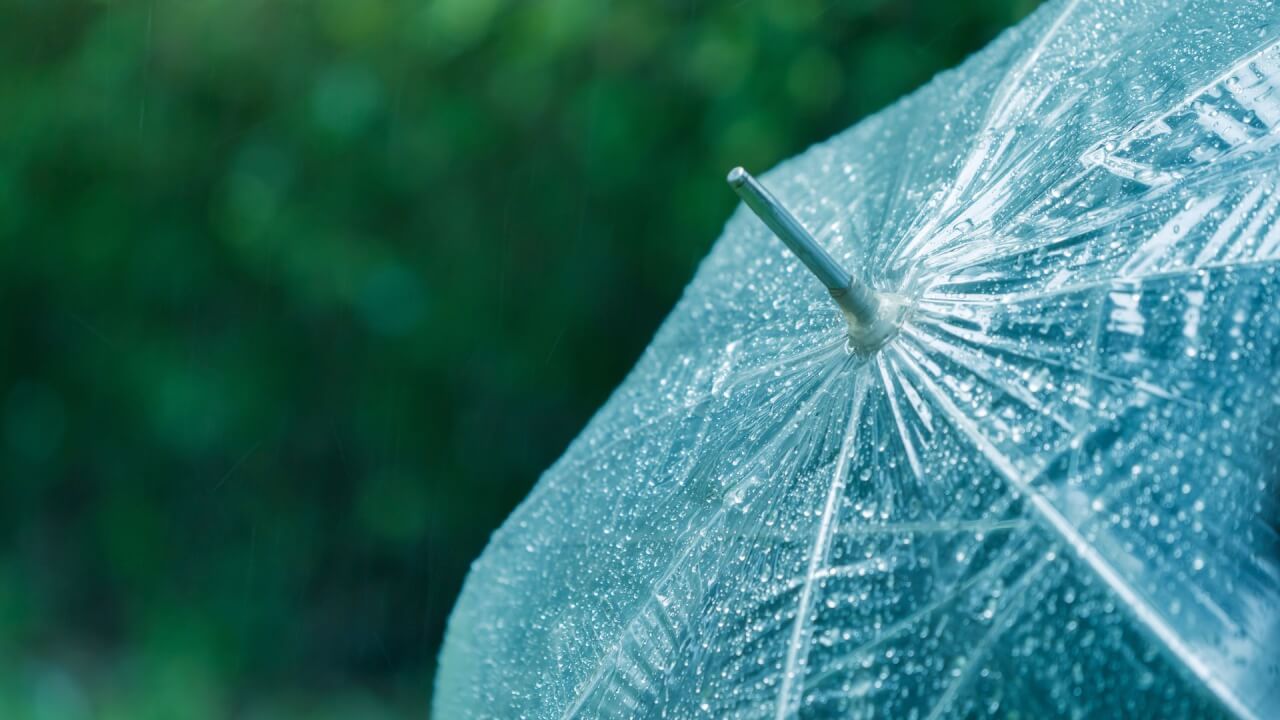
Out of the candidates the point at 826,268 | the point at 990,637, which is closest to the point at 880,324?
the point at 826,268

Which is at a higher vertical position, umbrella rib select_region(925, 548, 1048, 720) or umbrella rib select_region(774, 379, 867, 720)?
umbrella rib select_region(774, 379, 867, 720)

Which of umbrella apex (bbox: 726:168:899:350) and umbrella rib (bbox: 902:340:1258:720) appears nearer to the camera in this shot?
umbrella rib (bbox: 902:340:1258:720)

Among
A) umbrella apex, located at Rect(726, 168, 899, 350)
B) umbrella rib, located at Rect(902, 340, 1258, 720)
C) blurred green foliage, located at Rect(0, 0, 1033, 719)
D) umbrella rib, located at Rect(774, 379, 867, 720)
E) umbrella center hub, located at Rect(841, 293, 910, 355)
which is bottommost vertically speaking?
umbrella rib, located at Rect(902, 340, 1258, 720)

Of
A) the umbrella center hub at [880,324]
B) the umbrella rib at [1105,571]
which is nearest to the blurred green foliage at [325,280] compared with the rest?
the umbrella center hub at [880,324]

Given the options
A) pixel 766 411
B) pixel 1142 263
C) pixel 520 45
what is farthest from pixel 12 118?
pixel 1142 263

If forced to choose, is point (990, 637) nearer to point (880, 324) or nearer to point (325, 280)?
point (880, 324)

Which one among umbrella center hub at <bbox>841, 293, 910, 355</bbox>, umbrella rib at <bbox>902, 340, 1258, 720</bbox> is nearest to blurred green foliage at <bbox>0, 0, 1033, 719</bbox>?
umbrella center hub at <bbox>841, 293, 910, 355</bbox>

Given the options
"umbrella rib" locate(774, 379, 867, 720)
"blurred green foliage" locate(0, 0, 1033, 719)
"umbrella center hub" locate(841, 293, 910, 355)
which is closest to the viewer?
"umbrella rib" locate(774, 379, 867, 720)

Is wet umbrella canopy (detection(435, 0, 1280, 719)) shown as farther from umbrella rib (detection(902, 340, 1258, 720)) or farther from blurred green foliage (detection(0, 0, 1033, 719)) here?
blurred green foliage (detection(0, 0, 1033, 719))
